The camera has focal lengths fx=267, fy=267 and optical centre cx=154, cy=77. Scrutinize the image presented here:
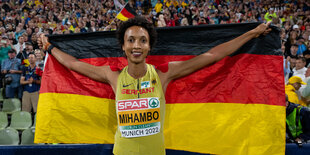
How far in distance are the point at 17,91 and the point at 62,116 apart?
15.6ft

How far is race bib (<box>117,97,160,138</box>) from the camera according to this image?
2.55m

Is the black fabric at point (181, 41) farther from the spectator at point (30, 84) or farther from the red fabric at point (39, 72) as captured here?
the spectator at point (30, 84)

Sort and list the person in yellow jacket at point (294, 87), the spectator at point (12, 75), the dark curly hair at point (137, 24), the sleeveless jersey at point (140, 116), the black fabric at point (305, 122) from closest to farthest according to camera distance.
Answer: the sleeveless jersey at point (140, 116), the dark curly hair at point (137, 24), the black fabric at point (305, 122), the person in yellow jacket at point (294, 87), the spectator at point (12, 75)

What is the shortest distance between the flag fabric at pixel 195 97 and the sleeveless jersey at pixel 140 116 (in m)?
0.63

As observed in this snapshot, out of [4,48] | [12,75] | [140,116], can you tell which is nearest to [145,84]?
[140,116]

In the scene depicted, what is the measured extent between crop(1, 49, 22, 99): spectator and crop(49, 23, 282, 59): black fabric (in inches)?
175

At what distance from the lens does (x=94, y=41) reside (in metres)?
3.45

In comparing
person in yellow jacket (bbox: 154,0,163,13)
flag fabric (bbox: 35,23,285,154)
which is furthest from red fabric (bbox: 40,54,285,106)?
person in yellow jacket (bbox: 154,0,163,13)

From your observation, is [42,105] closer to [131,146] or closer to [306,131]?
[131,146]

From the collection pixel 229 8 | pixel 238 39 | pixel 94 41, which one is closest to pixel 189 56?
pixel 238 39

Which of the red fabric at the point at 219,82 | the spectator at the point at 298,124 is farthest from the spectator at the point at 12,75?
the spectator at the point at 298,124

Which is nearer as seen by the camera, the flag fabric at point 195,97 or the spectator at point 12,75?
the flag fabric at point 195,97

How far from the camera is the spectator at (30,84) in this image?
21.8ft

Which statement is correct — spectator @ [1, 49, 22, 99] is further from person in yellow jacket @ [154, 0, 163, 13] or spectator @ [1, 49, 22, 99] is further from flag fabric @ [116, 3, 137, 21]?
person in yellow jacket @ [154, 0, 163, 13]
